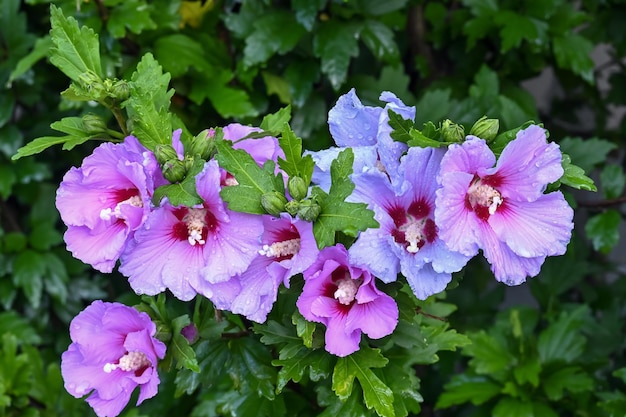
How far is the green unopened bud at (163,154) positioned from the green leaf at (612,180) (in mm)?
1099

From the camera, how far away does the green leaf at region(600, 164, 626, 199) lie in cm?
150

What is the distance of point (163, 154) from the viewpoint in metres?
0.74

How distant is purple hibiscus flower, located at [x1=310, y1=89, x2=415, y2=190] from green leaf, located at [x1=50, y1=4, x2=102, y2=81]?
1.02 ft

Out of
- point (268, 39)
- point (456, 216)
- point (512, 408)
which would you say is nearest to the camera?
point (456, 216)

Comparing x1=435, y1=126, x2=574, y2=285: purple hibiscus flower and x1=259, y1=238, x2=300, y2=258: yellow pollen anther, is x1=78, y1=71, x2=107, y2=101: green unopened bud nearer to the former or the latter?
x1=259, y1=238, x2=300, y2=258: yellow pollen anther

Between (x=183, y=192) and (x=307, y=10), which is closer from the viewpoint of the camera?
(x=183, y=192)

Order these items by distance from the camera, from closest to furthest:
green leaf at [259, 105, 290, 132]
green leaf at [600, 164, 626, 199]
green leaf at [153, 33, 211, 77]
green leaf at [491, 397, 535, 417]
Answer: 1. green leaf at [259, 105, 290, 132]
2. green leaf at [491, 397, 535, 417]
3. green leaf at [153, 33, 211, 77]
4. green leaf at [600, 164, 626, 199]

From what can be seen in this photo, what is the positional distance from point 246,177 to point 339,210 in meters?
0.11

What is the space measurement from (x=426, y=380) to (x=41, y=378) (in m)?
0.92

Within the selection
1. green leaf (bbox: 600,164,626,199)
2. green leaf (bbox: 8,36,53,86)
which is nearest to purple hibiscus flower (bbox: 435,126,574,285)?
green leaf (bbox: 600,164,626,199)

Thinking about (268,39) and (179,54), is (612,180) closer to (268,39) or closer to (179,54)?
(268,39)

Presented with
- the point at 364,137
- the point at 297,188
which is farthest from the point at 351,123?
the point at 297,188

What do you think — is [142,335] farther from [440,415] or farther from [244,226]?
[440,415]

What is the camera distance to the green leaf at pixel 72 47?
832mm
